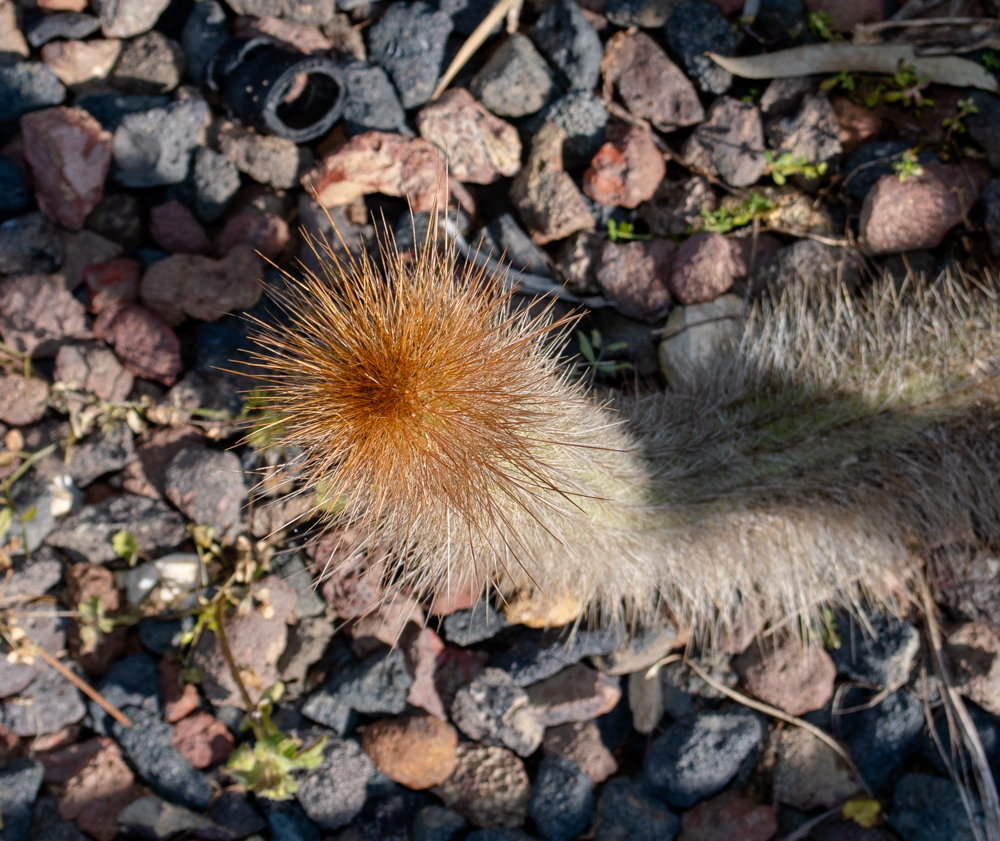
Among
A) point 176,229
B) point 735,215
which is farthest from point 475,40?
point 176,229

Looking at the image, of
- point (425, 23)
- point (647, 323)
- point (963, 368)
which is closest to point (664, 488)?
point (647, 323)

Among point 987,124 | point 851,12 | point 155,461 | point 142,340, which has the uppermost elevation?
point 851,12

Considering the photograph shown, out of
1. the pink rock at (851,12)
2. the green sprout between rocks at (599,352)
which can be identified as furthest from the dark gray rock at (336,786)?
the pink rock at (851,12)

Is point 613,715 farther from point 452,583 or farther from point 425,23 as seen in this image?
point 425,23

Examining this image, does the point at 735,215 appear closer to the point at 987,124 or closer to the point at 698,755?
the point at 987,124

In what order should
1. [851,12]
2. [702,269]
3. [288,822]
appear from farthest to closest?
[851,12] < [702,269] < [288,822]

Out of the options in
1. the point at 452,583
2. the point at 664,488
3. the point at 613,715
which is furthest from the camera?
the point at 613,715
